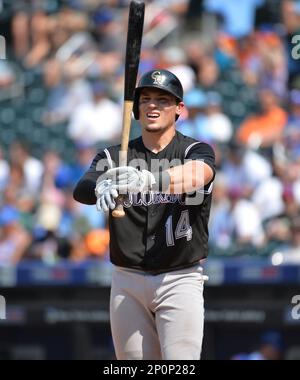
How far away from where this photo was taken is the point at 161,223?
14.3ft

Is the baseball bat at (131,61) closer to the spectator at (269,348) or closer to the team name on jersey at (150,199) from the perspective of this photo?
the team name on jersey at (150,199)

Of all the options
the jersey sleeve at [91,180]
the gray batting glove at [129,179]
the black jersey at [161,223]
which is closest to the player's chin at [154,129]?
the black jersey at [161,223]

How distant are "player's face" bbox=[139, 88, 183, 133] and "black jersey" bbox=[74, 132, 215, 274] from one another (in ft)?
0.46

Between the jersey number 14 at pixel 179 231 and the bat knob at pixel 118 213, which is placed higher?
the bat knob at pixel 118 213

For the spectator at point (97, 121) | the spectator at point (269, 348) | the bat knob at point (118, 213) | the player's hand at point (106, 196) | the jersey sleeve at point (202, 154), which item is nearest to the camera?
the player's hand at point (106, 196)

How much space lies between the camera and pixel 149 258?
4340 mm

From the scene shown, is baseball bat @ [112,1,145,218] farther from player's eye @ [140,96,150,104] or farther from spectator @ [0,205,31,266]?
spectator @ [0,205,31,266]

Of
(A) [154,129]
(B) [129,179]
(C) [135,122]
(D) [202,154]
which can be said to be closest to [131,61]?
(A) [154,129]

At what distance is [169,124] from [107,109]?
5885mm

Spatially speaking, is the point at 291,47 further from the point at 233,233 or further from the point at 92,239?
the point at 92,239

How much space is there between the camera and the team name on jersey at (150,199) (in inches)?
172

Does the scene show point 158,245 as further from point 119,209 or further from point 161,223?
point 119,209

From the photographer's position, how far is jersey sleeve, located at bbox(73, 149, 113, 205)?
14.1 ft

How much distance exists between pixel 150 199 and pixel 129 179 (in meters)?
0.37
